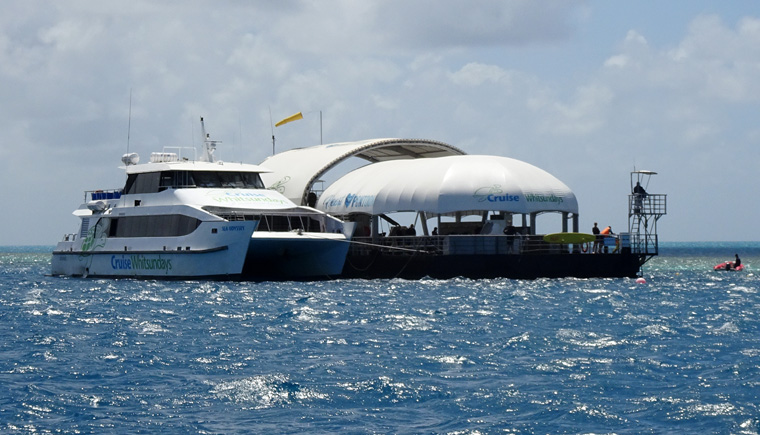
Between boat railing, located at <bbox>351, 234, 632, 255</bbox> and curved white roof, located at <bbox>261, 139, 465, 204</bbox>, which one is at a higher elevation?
curved white roof, located at <bbox>261, 139, 465, 204</bbox>

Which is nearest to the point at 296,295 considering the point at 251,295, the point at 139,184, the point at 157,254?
the point at 251,295

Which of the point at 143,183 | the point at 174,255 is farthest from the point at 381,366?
the point at 143,183

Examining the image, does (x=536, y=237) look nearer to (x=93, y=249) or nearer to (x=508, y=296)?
(x=508, y=296)

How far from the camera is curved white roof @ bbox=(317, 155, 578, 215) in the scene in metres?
49.0

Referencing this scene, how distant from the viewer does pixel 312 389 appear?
18203 millimetres

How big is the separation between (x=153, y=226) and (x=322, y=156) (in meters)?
14.0

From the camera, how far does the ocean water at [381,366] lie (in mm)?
15984

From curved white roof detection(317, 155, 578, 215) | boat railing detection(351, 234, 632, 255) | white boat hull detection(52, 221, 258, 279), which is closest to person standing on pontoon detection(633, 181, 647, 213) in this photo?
boat railing detection(351, 234, 632, 255)

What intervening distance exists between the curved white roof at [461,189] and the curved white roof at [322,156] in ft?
9.95

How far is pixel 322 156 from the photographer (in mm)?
59812

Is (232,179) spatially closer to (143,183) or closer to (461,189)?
(143,183)

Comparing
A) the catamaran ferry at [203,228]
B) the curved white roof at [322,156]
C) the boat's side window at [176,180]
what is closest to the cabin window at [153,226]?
the catamaran ferry at [203,228]

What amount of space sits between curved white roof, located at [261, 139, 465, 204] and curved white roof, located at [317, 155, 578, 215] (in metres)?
3.03

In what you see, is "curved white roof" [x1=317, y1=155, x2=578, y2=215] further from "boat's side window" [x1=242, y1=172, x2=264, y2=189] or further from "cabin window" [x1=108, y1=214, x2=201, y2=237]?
"cabin window" [x1=108, y1=214, x2=201, y2=237]
